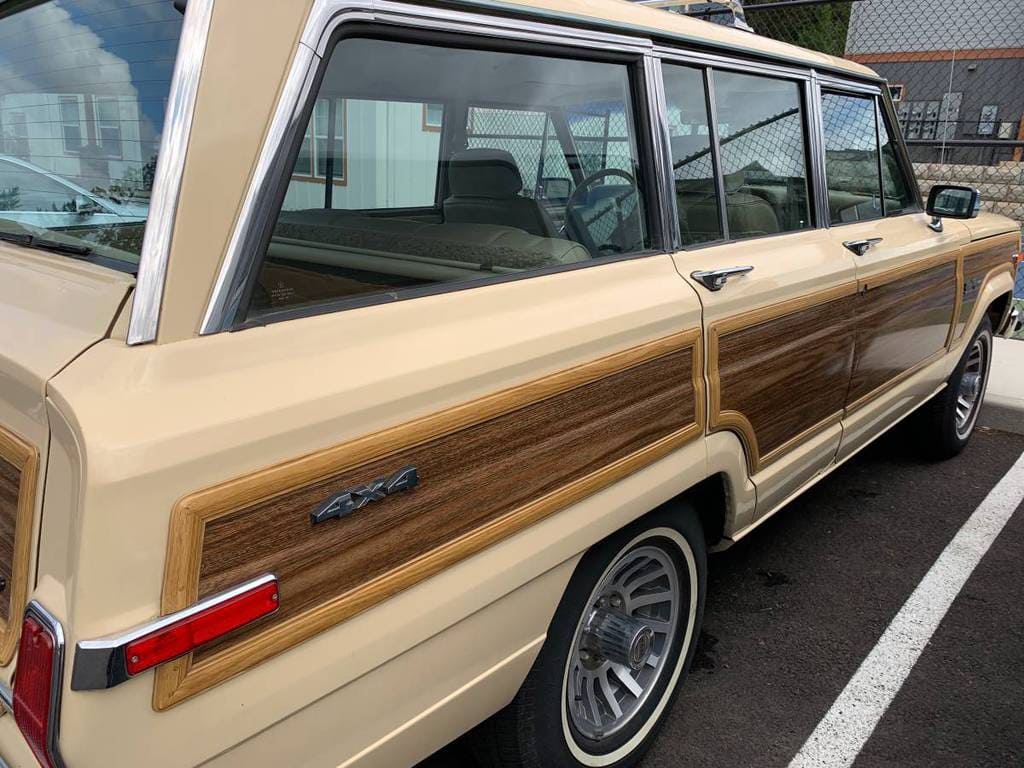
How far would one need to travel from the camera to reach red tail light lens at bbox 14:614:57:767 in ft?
3.89

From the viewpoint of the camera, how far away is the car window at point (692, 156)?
2355 millimetres

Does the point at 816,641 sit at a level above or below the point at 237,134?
below

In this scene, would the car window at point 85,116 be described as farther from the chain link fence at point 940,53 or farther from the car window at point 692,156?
the chain link fence at point 940,53

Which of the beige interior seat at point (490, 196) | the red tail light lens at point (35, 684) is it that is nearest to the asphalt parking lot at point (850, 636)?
the red tail light lens at point (35, 684)

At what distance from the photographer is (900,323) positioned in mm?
3467

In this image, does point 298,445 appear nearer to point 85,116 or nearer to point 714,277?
point 85,116

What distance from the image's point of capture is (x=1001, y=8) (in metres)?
13.6

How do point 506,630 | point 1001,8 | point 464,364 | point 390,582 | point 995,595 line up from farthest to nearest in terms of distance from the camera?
1. point 1001,8
2. point 995,595
3. point 506,630
4. point 464,364
5. point 390,582

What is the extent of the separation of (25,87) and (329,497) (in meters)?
1.21

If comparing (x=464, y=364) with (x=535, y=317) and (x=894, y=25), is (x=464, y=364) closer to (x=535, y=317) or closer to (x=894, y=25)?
(x=535, y=317)

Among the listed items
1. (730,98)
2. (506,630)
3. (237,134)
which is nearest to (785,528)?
(730,98)

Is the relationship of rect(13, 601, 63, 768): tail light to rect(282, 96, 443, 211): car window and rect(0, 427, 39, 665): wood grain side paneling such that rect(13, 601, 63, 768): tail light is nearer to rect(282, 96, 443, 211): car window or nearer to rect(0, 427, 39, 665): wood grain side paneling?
rect(0, 427, 39, 665): wood grain side paneling

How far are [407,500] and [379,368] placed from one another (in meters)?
0.24

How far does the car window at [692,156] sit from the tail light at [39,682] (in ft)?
5.89
